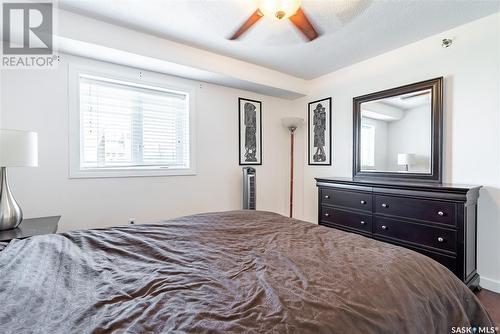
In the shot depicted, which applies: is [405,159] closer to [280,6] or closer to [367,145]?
[367,145]

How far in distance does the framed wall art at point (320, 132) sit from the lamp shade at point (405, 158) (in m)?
1.00

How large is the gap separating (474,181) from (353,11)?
1.97m

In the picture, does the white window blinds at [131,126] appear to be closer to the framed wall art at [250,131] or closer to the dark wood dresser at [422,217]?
the framed wall art at [250,131]

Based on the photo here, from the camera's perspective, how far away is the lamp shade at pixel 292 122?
12.5 ft

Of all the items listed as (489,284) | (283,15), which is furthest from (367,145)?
(283,15)

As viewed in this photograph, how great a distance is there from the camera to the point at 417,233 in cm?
225

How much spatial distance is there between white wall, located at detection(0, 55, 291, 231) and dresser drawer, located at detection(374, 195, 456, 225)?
1823mm

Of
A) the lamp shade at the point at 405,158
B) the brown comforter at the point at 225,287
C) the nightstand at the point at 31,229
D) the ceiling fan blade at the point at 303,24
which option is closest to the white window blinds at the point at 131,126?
the nightstand at the point at 31,229

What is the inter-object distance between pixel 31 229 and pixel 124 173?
1007 mm

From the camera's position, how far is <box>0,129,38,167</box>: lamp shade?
1743 millimetres

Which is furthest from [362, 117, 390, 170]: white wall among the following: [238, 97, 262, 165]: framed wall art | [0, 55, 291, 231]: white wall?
[238, 97, 262, 165]: framed wall art

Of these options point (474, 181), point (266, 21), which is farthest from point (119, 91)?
point (474, 181)

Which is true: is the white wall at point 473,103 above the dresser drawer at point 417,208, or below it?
above

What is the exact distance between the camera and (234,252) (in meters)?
1.21
